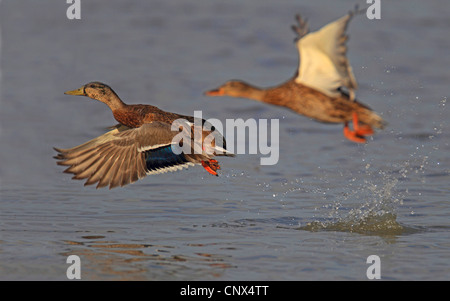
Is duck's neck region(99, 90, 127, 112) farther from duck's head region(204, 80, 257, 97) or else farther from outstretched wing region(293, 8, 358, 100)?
outstretched wing region(293, 8, 358, 100)

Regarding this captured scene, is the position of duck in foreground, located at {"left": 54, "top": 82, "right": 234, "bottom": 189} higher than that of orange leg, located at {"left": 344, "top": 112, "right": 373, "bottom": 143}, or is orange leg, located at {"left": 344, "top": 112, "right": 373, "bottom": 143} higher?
duck in foreground, located at {"left": 54, "top": 82, "right": 234, "bottom": 189}

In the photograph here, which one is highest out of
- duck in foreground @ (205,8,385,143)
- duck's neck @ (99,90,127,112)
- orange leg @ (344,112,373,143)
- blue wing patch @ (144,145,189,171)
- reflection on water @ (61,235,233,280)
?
duck's neck @ (99,90,127,112)

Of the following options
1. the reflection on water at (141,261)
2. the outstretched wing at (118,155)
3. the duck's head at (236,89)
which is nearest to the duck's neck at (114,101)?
the outstretched wing at (118,155)

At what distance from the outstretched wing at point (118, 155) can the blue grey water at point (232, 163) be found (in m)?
0.68

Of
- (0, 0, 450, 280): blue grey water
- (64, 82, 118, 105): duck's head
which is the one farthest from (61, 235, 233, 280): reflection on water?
(64, 82, 118, 105): duck's head

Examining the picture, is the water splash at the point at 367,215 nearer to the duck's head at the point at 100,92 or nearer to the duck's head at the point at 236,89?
the duck's head at the point at 100,92

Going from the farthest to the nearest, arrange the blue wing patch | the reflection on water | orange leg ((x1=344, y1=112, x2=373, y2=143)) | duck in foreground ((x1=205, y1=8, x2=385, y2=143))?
1. the blue wing patch
2. the reflection on water
3. orange leg ((x1=344, y1=112, x2=373, y2=143))
4. duck in foreground ((x1=205, y1=8, x2=385, y2=143))

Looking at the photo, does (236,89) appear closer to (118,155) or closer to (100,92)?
(118,155)

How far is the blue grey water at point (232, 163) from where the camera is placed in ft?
25.5

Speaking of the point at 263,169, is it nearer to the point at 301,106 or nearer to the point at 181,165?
the point at 181,165

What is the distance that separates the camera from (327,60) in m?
6.18

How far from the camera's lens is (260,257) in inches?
305

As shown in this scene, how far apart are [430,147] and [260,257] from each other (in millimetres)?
5177

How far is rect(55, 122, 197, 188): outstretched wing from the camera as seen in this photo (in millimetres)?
7762
